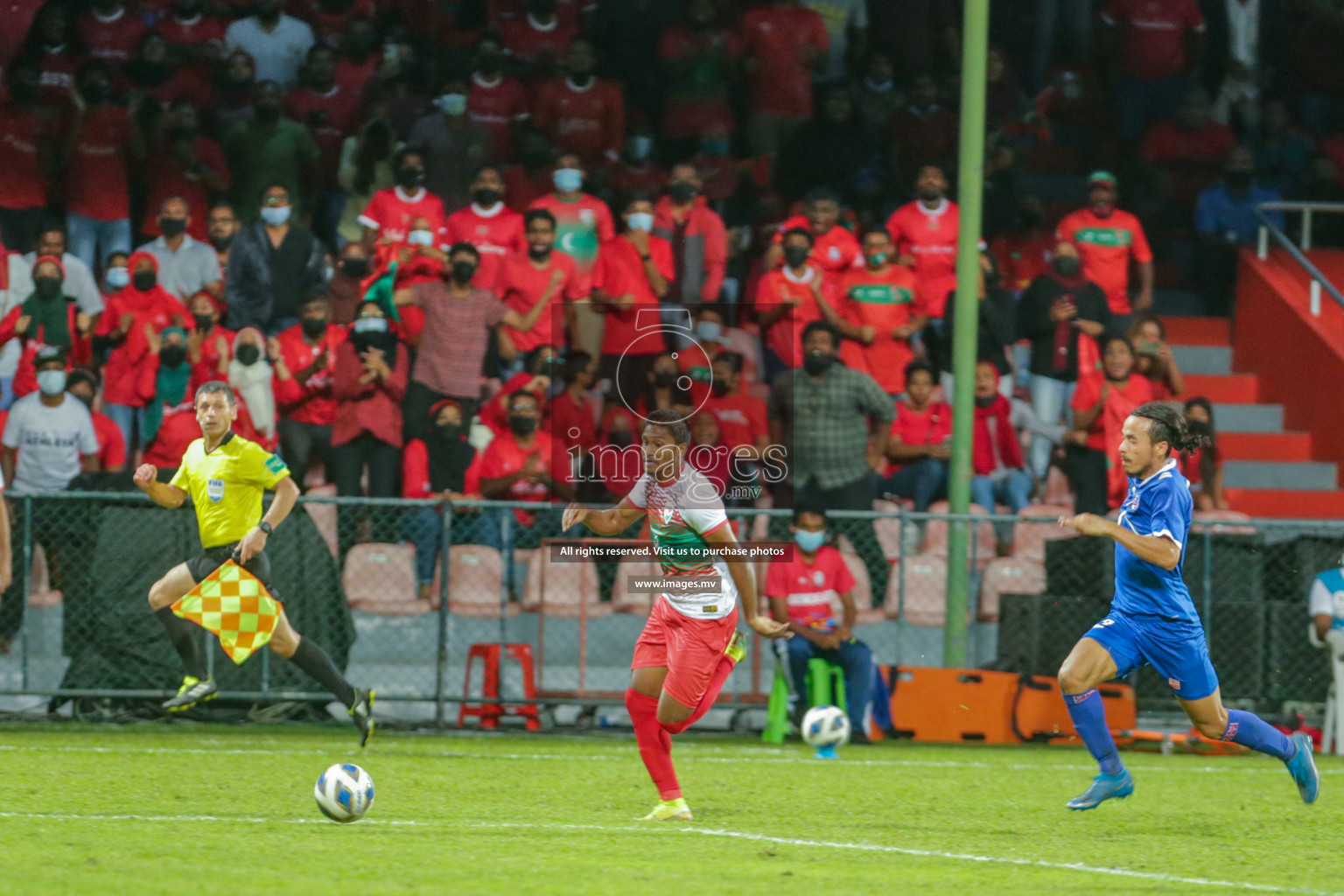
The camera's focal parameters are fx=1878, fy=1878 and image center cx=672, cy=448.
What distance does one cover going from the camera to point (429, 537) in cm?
1336

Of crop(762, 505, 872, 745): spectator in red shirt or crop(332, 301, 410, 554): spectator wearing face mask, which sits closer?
crop(762, 505, 872, 745): spectator in red shirt

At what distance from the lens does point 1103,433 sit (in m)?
15.2

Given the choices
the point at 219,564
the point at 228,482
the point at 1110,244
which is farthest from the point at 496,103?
the point at 219,564

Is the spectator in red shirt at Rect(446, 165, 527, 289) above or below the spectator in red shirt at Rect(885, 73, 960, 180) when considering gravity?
below

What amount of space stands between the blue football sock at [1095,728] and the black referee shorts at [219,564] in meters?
4.91

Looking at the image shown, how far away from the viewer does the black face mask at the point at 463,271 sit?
592 inches

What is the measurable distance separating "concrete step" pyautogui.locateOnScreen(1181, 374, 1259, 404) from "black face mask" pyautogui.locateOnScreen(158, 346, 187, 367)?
9.09 meters

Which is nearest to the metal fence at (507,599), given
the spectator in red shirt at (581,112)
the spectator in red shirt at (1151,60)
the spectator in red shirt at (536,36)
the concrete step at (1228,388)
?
the concrete step at (1228,388)

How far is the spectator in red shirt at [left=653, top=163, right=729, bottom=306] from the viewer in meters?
16.0

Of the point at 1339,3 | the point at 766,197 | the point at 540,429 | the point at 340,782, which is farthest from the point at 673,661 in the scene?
the point at 1339,3

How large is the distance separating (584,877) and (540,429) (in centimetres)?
799

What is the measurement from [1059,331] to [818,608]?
4213 mm

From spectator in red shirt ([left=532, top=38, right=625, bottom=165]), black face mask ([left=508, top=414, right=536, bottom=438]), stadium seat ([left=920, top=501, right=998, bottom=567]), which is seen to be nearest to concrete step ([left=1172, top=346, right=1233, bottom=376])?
stadium seat ([left=920, top=501, right=998, bottom=567])

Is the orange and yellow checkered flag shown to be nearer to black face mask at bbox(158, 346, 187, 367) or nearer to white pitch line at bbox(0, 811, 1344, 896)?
white pitch line at bbox(0, 811, 1344, 896)
